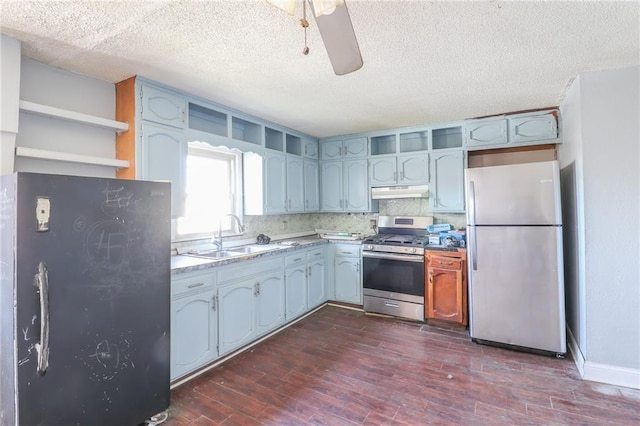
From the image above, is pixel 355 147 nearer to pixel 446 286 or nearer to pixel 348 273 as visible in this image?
pixel 348 273

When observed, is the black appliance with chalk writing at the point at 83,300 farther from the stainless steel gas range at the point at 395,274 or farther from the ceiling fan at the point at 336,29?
the stainless steel gas range at the point at 395,274

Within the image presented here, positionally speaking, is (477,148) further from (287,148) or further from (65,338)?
(65,338)

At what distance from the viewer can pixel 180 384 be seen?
228cm

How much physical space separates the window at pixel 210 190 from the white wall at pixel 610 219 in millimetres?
3198

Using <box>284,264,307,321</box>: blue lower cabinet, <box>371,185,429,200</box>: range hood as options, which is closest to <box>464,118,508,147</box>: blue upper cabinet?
<box>371,185,429,200</box>: range hood

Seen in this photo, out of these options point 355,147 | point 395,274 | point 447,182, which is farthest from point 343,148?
point 395,274

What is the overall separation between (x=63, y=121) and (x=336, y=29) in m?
2.19

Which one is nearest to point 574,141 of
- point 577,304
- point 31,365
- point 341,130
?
point 577,304

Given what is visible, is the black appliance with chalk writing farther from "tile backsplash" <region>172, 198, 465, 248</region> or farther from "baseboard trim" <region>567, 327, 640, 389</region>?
"baseboard trim" <region>567, 327, 640, 389</region>

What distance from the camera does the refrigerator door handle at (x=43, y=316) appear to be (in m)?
1.40

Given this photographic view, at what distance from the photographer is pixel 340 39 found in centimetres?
123

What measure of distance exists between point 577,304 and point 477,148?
1827mm

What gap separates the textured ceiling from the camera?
1.60m

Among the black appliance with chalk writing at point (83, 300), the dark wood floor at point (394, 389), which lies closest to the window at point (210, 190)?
the black appliance with chalk writing at point (83, 300)
